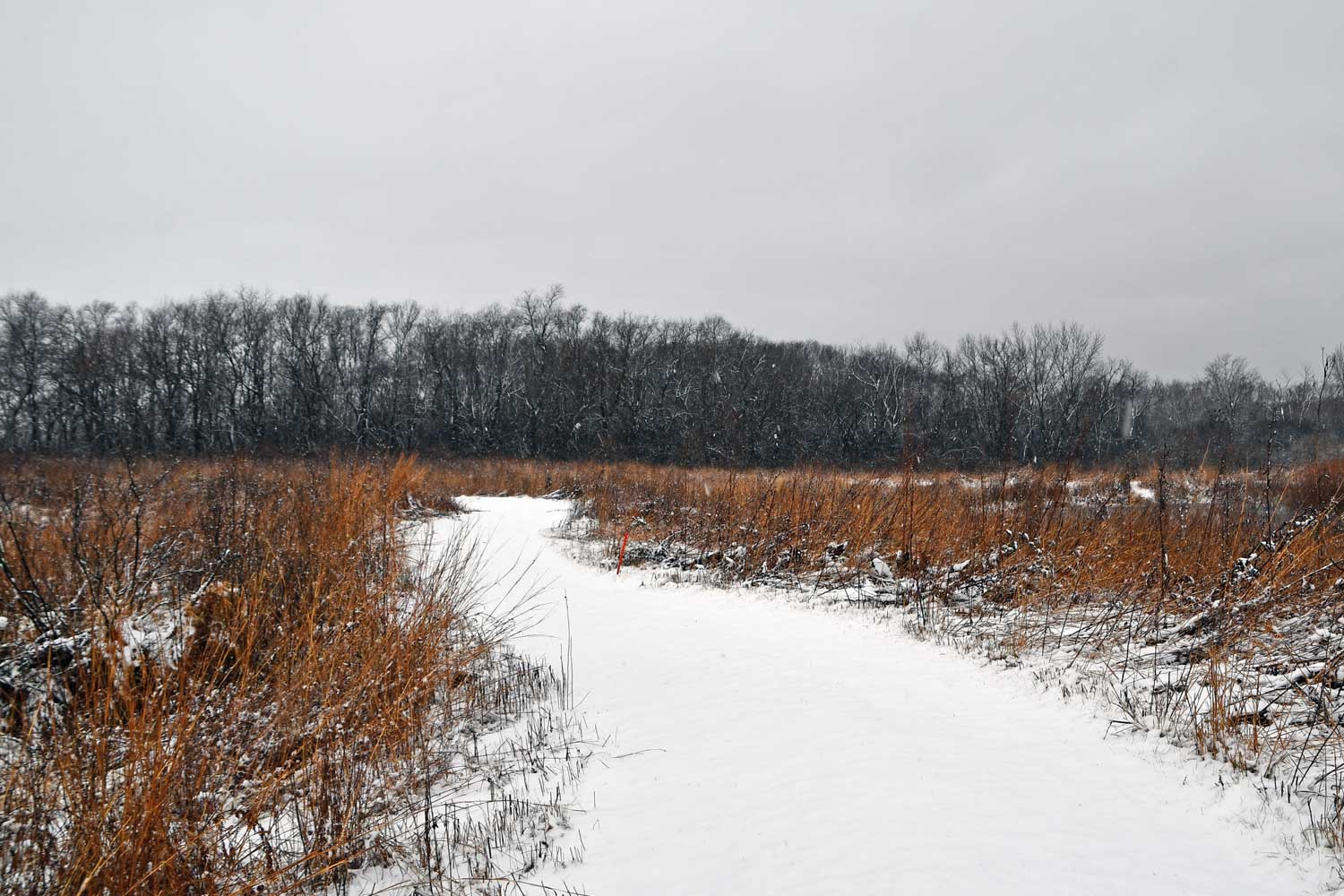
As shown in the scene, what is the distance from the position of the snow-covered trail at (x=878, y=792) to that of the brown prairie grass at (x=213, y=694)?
1029mm

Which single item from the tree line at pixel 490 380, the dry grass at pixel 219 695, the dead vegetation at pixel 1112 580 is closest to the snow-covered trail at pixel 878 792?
the dead vegetation at pixel 1112 580

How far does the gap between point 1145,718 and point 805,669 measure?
2.11 metres

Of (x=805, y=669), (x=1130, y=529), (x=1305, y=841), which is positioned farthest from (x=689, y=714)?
(x=1130, y=529)

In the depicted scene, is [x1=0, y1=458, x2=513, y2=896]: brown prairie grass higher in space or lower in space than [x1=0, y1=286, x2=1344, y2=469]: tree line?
lower

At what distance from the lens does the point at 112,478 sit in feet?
32.5

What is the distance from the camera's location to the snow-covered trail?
2453 millimetres

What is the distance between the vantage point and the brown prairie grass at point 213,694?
191cm

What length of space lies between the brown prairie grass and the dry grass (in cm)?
1

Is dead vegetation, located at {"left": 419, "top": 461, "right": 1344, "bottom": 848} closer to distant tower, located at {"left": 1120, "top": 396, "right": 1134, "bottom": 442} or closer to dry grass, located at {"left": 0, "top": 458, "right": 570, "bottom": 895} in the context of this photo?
dry grass, located at {"left": 0, "top": 458, "right": 570, "bottom": 895}

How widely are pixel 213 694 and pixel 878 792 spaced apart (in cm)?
310

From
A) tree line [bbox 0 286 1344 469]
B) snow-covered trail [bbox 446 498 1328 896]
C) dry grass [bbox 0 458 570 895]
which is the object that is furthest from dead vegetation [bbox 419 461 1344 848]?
tree line [bbox 0 286 1344 469]

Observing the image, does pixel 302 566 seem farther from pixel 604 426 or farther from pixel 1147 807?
pixel 604 426

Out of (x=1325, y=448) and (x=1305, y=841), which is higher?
(x=1325, y=448)

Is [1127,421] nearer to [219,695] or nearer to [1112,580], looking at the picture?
[1112,580]
